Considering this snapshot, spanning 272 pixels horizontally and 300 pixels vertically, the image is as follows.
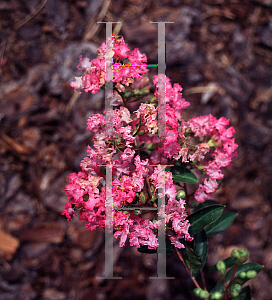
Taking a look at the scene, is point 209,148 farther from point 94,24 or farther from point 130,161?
point 94,24

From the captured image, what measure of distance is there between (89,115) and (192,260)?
1.09 m

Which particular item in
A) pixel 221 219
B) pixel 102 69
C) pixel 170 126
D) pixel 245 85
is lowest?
pixel 221 219

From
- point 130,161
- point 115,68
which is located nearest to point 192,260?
point 130,161

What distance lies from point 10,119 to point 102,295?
48.9 inches

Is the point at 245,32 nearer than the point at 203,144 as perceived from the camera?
No

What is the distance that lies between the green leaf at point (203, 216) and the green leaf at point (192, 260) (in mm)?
68

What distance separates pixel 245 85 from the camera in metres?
1.88

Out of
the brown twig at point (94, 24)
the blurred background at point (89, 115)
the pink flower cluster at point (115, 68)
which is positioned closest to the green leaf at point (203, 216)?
the pink flower cluster at point (115, 68)

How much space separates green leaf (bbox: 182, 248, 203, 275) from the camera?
991mm

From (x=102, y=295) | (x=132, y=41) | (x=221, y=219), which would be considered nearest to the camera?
(x=221, y=219)

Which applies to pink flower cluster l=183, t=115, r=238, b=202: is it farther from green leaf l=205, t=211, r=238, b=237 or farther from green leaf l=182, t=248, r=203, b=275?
green leaf l=205, t=211, r=238, b=237

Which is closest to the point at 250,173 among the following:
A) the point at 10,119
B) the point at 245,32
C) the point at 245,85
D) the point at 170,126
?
the point at 245,85

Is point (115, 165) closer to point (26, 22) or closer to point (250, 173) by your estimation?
point (250, 173)

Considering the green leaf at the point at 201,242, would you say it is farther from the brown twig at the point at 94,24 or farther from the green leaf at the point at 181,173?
the brown twig at the point at 94,24
